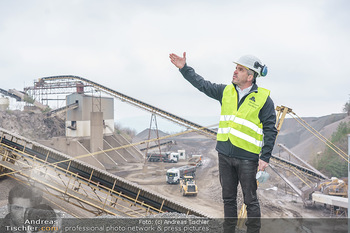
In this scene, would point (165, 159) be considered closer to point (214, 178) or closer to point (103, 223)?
point (214, 178)

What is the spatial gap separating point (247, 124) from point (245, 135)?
124 millimetres

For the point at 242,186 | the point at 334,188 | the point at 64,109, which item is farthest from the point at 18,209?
the point at 64,109

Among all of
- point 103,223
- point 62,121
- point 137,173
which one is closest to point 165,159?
point 137,173

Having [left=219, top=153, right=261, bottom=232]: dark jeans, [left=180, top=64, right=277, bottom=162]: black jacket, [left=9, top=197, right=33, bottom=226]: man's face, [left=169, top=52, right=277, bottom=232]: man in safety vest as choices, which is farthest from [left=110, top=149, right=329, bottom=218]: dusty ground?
[left=180, top=64, right=277, bottom=162]: black jacket

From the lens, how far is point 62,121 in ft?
110

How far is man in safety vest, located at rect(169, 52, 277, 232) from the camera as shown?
2.96 m

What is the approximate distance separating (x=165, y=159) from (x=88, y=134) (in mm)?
9373

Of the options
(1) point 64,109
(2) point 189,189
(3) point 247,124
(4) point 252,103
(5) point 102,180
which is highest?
(1) point 64,109

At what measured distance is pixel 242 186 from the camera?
9.93 feet

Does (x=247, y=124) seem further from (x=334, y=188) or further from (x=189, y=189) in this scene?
(x=334, y=188)

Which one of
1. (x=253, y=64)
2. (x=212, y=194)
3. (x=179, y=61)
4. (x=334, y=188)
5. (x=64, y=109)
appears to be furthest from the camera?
(x=64, y=109)

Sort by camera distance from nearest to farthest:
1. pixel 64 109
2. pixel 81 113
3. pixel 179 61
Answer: pixel 179 61 → pixel 81 113 → pixel 64 109

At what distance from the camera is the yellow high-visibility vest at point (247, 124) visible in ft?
9.70

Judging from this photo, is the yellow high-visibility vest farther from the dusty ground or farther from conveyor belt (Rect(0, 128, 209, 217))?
the dusty ground
